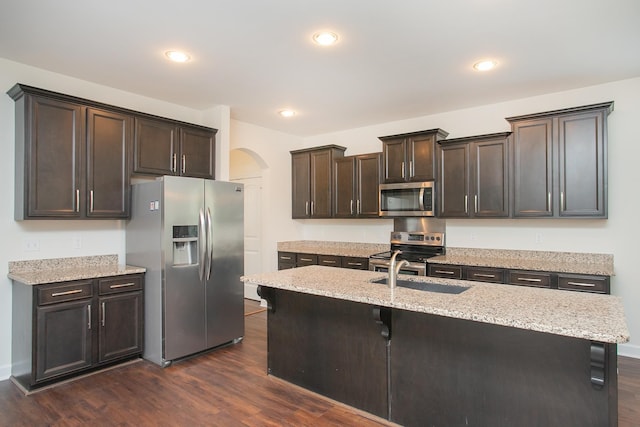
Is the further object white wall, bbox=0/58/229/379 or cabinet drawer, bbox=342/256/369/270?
cabinet drawer, bbox=342/256/369/270

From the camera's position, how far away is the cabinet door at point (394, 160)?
4637 mm

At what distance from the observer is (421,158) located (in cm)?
449

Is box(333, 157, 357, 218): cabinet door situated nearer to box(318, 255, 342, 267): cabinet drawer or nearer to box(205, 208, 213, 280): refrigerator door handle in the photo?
box(318, 255, 342, 267): cabinet drawer

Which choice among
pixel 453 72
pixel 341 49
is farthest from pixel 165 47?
pixel 453 72

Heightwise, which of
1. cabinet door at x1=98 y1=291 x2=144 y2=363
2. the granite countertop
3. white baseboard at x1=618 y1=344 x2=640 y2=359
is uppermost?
the granite countertop

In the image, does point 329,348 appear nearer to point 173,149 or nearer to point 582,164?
point 173,149

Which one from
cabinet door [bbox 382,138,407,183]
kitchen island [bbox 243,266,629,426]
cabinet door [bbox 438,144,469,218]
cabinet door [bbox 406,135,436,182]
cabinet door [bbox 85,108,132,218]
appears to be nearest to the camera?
kitchen island [bbox 243,266,629,426]

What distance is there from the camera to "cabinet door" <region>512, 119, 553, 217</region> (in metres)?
3.71

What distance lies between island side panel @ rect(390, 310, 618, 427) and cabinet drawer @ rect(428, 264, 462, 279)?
1.84 metres

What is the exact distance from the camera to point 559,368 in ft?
6.07

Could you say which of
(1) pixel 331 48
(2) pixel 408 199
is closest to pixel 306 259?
(2) pixel 408 199

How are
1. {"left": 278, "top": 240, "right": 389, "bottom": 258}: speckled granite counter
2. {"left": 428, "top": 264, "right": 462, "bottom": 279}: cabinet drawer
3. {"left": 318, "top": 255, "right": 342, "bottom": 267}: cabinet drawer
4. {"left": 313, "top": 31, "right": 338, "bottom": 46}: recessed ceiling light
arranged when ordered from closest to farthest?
{"left": 313, "top": 31, "right": 338, "bottom": 46}: recessed ceiling light < {"left": 428, "top": 264, "right": 462, "bottom": 279}: cabinet drawer < {"left": 318, "top": 255, "right": 342, "bottom": 267}: cabinet drawer < {"left": 278, "top": 240, "right": 389, "bottom": 258}: speckled granite counter

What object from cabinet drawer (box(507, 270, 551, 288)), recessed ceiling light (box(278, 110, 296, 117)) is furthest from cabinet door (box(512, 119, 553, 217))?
recessed ceiling light (box(278, 110, 296, 117))

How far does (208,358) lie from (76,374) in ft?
3.59
